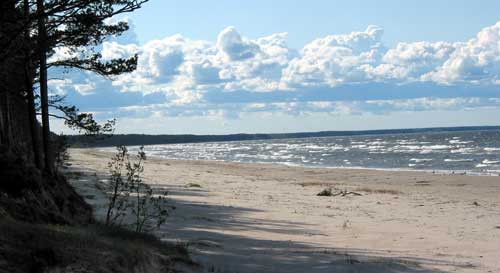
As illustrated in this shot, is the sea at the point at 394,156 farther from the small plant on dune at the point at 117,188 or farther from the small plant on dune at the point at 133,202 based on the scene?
the small plant on dune at the point at 117,188

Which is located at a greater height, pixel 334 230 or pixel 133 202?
pixel 133 202

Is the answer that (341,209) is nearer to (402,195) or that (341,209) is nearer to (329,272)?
(402,195)

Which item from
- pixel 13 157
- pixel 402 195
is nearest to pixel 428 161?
pixel 402 195

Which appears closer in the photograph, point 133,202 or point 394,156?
point 133,202

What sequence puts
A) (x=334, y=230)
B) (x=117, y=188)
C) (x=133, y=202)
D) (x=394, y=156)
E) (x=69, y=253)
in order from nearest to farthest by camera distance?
(x=69, y=253), (x=117, y=188), (x=133, y=202), (x=334, y=230), (x=394, y=156)

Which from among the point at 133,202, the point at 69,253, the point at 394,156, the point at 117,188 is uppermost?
the point at 117,188

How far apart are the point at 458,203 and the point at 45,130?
1514 centimetres

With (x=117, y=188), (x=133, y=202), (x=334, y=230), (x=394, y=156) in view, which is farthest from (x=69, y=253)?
(x=394, y=156)

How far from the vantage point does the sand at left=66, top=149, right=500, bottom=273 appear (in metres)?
9.61

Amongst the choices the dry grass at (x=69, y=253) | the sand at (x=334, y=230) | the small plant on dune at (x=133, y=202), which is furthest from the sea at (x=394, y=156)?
the dry grass at (x=69, y=253)

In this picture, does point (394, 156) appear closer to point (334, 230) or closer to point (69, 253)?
point (334, 230)

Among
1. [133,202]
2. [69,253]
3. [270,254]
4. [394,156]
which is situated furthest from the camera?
[394,156]

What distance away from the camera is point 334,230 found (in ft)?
46.4

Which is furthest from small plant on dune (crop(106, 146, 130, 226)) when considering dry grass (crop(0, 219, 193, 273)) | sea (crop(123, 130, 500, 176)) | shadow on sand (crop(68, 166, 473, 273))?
sea (crop(123, 130, 500, 176))
